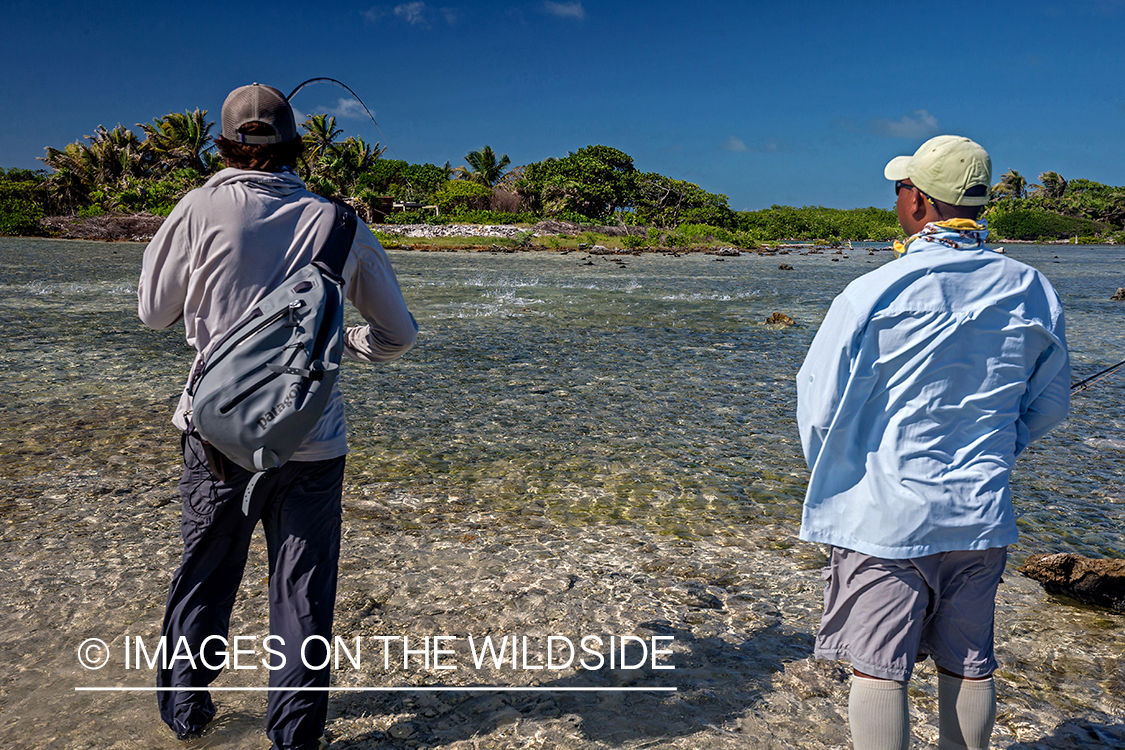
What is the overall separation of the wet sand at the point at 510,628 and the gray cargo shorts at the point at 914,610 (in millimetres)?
959

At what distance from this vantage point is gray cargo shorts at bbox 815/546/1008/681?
1996mm

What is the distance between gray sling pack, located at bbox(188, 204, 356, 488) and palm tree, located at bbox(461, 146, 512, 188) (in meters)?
85.3

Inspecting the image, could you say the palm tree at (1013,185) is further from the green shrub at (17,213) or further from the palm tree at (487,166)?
the green shrub at (17,213)

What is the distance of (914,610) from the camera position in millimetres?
2004

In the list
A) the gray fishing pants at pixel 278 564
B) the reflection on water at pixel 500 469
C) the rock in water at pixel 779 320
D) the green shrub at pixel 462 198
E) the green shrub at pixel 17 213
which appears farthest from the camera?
the green shrub at pixel 462 198

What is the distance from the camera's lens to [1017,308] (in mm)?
1993

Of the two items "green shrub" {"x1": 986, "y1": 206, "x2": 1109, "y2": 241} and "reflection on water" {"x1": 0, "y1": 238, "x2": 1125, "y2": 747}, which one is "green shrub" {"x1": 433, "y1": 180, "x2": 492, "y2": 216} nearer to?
"reflection on water" {"x1": 0, "y1": 238, "x2": 1125, "y2": 747}

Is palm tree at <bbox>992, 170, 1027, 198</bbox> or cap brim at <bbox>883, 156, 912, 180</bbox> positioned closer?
cap brim at <bbox>883, 156, 912, 180</bbox>

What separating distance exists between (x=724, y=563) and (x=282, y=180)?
3396 mm

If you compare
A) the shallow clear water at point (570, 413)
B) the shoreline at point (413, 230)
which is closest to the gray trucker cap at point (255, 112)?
the shallow clear water at point (570, 413)

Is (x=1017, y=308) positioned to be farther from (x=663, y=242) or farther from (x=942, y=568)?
(x=663, y=242)

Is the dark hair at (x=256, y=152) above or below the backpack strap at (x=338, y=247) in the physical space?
above

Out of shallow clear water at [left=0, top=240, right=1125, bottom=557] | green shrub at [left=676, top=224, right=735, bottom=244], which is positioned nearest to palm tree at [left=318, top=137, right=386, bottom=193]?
green shrub at [left=676, top=224, right=735, bottom=244]

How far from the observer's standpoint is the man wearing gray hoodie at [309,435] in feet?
7.00
